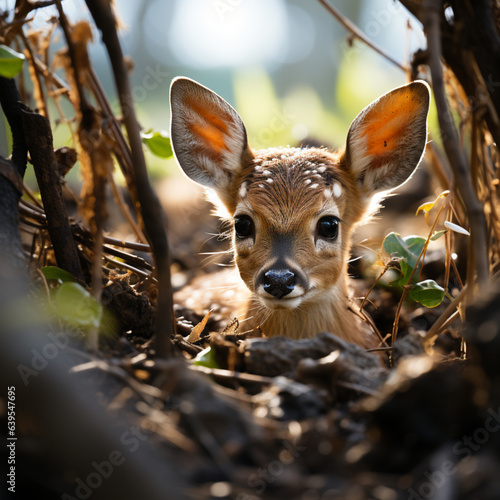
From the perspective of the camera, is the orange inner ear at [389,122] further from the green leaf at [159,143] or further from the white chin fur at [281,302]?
the green leaf at [159,143]

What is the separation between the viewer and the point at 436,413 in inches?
67.3

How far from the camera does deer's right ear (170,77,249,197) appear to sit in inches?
153

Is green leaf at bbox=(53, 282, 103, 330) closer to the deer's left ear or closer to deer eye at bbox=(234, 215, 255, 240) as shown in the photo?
deer eye at bbox=(234, 215, 255, 240)

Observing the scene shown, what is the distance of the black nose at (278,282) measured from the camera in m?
3.25

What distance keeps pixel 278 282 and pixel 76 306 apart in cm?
133

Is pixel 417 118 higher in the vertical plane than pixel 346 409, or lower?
higher

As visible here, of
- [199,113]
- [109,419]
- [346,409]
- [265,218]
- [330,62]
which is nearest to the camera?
[109,419]

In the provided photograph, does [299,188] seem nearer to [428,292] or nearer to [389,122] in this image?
[389,122]

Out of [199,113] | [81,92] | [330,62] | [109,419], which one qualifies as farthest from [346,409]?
[330,62]

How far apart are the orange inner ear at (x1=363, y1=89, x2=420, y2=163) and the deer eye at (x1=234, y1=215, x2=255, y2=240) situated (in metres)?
1.01

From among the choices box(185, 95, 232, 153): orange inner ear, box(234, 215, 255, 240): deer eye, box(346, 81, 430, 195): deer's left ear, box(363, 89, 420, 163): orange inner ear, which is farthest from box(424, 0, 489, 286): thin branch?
box(185, 95, 232, 153): orange inner ear

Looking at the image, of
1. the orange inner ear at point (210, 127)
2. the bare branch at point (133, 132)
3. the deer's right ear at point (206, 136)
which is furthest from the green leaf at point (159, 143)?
the bare branch at point (133, 132)

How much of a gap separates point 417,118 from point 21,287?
8.91 ft

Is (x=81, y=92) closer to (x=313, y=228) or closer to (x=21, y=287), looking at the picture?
(x=21, y=287)
